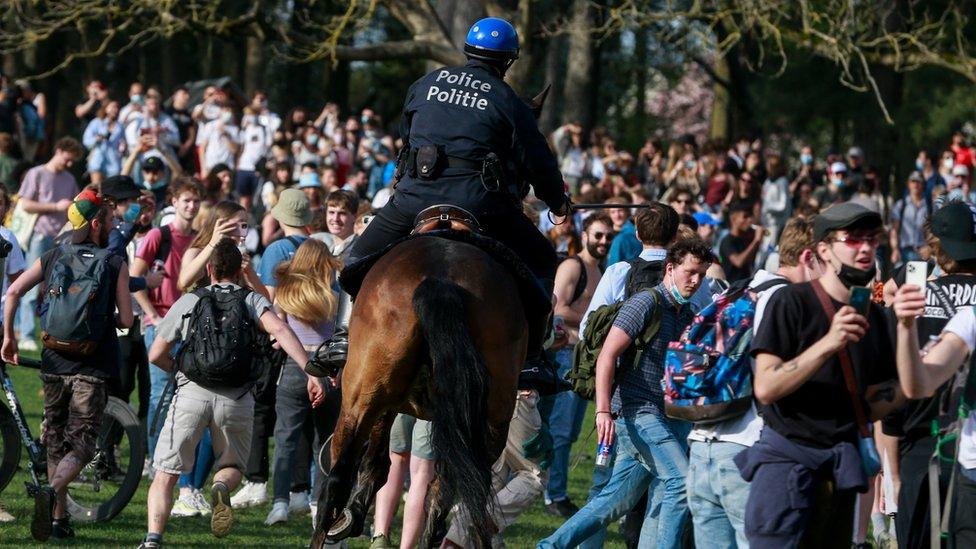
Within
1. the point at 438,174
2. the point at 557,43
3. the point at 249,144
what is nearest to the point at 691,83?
the point at 557,43

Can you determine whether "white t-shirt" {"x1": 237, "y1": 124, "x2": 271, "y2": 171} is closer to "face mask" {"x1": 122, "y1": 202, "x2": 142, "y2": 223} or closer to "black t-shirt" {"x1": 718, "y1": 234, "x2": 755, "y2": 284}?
"black t-shirt" {"x1": 718, "y1": 234, "x2": 755, "y2": 284}

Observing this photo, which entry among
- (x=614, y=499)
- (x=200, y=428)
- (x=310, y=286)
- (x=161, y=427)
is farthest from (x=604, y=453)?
(x=161, y=427)

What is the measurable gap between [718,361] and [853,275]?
775mm

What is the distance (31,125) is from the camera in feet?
80.5

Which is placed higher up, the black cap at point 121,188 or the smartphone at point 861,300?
the smartphone at point 861,300

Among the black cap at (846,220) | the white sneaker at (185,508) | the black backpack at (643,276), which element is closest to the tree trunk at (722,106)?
the white sneaker at (185,508)

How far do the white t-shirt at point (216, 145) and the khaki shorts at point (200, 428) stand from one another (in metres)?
13.9

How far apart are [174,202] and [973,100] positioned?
23.0 m

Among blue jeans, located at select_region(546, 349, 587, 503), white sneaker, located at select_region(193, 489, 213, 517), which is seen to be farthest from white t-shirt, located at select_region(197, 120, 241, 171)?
white sneaker, located at select_region(193, 489, 213, 517)

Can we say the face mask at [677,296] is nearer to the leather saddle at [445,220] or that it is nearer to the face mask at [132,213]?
the leather saddle at [445,220]

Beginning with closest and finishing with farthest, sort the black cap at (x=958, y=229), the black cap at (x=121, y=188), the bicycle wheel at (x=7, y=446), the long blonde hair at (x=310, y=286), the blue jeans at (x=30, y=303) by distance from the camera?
the black cap at (x=958, y=229)
the bicycle wheel at (x=7, y=446)
the long blonde hair at (x=310, y=286)
the black cap at (x=121, y=188)
the blue jeans at (x=30, y=303)

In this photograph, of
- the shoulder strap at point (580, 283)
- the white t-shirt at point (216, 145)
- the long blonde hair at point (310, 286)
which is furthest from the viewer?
the white t-shirt at point (216, 145)

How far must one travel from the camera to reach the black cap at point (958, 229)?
6238mm

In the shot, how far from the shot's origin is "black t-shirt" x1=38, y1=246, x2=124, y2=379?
9.33 m
